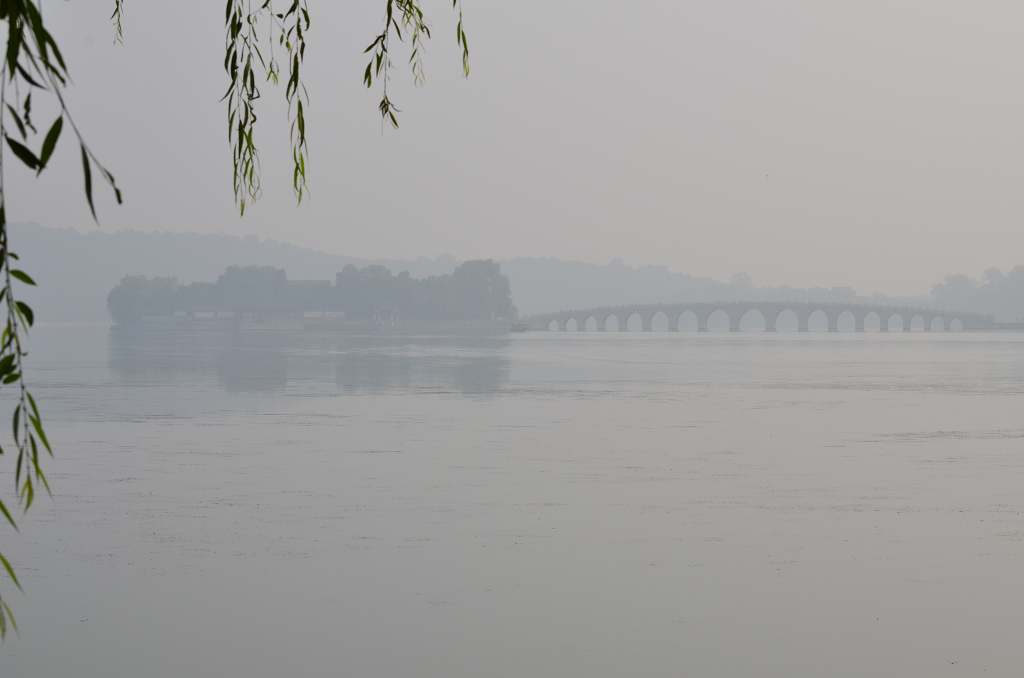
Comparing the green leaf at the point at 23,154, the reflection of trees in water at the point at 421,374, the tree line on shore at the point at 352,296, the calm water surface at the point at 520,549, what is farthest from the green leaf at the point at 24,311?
the tree line on shore at the point at 352,296

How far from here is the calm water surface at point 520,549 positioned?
8.31m

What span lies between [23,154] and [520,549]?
871 cm

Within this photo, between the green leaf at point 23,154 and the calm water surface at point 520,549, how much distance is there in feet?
16.5

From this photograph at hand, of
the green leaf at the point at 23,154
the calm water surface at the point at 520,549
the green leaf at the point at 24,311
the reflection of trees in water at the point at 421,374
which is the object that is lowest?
the reflection of trees in water at the point at 421,374

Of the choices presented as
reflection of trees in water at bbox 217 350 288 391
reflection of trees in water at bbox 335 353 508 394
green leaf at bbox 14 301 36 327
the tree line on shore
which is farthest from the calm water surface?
the tree line on shore

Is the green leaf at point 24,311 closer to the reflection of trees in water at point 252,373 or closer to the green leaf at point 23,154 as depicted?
the green leaf at point 23,154

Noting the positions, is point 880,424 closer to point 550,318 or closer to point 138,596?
point 138,596

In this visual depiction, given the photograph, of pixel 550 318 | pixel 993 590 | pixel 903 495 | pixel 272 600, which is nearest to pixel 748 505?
pixel 903 495

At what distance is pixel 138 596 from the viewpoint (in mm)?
9617

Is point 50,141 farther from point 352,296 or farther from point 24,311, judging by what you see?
point 352,296

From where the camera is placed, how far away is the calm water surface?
8312mm

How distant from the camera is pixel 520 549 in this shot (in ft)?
38.1

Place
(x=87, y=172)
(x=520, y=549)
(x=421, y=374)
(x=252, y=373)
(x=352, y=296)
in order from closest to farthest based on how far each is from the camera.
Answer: (x=87, y=172) → (x=520, y=549) → (x=421, y=374) → (x=252, y=373) → (x=352, y=296)

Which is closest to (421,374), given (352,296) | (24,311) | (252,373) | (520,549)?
(252,373)
